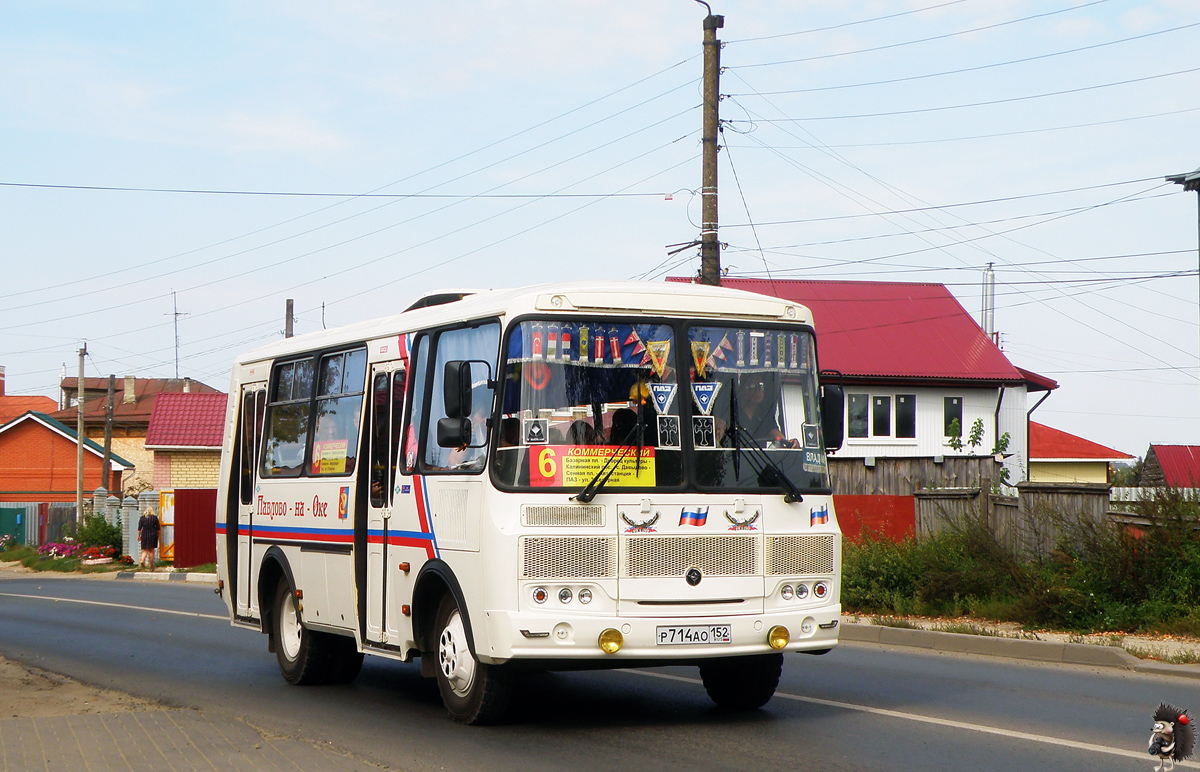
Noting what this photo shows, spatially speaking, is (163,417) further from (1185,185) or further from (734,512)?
(734,512)

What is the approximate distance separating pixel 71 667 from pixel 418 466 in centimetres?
618

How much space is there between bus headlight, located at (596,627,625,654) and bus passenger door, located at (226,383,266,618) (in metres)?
5.38

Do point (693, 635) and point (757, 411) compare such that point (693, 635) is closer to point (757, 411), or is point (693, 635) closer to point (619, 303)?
point (757, 411)

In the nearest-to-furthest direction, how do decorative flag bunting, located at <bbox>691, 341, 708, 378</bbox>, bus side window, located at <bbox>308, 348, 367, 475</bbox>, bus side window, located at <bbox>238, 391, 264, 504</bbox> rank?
decorative flag bunting, located at <bbox>691, 341, 708, 378</bbox> < bus side window, located at <bbox>308, 348, 367, 475</bbox> < bus side window, located at <bbox>238, 391, 264, 504</bbox>

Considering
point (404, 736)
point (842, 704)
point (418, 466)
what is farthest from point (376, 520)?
point (842, 704)

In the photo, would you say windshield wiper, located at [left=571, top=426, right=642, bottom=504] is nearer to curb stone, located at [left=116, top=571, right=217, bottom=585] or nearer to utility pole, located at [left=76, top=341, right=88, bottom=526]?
curb stone, located at [left=116, top=571, right=217, bottom=585]

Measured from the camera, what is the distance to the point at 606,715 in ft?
31.9

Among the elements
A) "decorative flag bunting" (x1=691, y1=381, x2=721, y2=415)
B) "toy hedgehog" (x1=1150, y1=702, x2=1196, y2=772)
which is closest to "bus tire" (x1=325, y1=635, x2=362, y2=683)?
"decorative flag bunting" (x1=691, y1=381, x2=721, y2=415)

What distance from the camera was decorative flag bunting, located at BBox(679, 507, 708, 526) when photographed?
8.74 m

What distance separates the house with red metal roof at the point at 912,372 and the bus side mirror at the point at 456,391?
31831mm

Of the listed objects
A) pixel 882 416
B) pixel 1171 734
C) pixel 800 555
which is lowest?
pixel 1171 734

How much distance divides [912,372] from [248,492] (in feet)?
105

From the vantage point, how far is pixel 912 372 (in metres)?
42.0

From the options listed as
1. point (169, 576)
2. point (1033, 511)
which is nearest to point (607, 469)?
point (1033, 511)
